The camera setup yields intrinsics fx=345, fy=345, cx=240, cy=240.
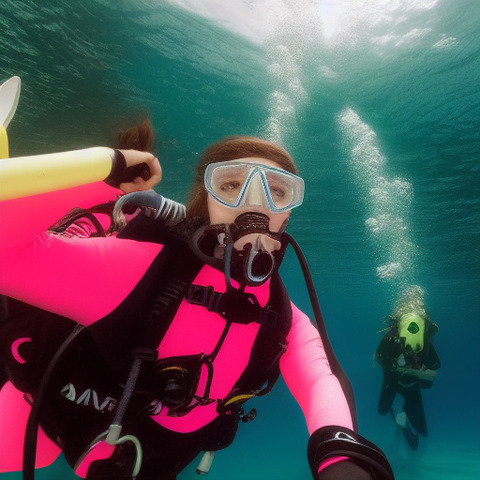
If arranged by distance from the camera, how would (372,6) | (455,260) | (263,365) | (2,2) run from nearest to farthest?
1. (263,365)
2. (2,2)
3. (372,6)
4. (455,260)

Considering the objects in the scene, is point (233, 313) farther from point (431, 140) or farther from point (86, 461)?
point (431, 140)

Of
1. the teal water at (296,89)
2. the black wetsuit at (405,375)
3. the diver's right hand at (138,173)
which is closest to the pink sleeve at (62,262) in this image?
the diver's right hand at (138,173)

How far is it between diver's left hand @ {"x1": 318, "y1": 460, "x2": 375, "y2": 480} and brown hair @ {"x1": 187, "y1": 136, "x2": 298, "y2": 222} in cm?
194

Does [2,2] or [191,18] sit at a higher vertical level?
[191,18]

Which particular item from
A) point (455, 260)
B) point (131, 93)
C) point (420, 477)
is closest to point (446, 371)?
point (455, 260)

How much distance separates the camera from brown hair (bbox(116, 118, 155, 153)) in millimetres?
3178

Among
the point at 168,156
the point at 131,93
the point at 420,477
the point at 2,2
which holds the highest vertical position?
the point at 168,156

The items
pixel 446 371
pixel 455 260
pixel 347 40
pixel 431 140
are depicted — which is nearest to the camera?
pixel 347 40

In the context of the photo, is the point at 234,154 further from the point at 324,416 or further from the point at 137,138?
the point at 324,416

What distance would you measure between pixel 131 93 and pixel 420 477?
73.6 feet

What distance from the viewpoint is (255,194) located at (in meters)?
2.74

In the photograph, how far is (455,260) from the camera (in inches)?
1045

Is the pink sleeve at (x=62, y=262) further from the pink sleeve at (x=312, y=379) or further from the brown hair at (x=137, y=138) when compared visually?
the pink sleeve at (x=312, y=379)

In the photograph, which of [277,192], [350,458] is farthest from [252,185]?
[350,458]
